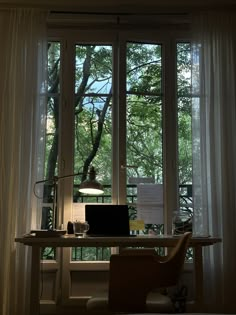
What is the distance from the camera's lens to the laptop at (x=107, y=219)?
3469mm

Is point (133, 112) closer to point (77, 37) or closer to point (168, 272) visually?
point (77, 37)

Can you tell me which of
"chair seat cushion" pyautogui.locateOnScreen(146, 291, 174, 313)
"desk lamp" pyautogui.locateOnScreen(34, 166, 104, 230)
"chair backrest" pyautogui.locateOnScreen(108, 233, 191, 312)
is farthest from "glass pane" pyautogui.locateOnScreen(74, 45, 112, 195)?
"chair seat cushion" pyautogui.locateOnScreen(146, 291, 174, 313)

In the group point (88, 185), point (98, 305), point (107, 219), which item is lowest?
point (98, 305)

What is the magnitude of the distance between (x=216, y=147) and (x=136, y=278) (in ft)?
5.12

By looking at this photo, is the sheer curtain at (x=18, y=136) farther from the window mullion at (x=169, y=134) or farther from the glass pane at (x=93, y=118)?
the window mullion at (x=169, y=134)

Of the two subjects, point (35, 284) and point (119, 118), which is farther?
point (119, 118)

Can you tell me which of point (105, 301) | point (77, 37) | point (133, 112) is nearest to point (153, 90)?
point (133, 112)

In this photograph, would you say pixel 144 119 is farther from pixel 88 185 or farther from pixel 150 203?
pixel 88 185

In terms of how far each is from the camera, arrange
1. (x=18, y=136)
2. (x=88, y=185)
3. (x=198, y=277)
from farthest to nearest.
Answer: (x=18, y=136) < (x=88, y=185) < (x=198, y=277)

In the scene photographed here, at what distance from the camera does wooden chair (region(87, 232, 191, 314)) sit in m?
2.64

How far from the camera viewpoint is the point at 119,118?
3.98 metres

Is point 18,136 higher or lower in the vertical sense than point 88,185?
higher

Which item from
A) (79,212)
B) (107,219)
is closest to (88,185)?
(107,219)

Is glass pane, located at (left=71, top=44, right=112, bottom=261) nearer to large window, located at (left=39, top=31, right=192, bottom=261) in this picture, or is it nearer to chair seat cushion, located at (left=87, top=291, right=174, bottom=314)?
large window, located at (left=39, top=31, right=192, bottom=261)
